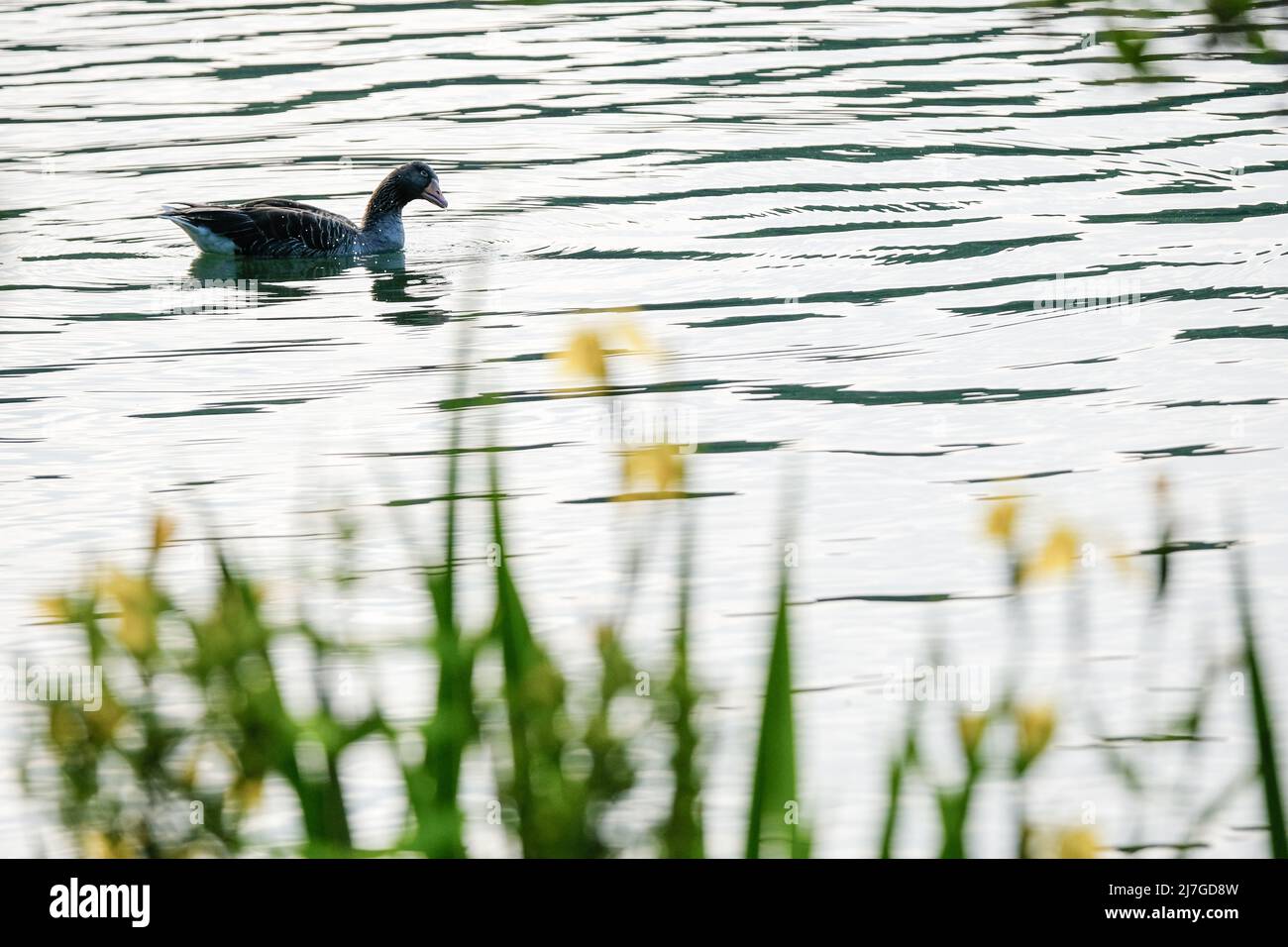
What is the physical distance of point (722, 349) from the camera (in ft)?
34.9

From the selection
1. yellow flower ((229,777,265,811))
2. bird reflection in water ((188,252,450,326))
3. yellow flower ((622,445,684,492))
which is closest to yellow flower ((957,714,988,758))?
yellow flower ((622,445,684,492))

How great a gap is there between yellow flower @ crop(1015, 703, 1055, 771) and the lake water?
58 centimetres

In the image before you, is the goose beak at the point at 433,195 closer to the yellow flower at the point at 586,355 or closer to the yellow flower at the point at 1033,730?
the yellow flower at the point at 586,355

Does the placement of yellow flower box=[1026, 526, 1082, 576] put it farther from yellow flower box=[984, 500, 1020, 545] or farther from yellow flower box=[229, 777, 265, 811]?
yellow flower box=[229, 777, 265, 811]

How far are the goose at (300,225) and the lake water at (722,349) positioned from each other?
181mm

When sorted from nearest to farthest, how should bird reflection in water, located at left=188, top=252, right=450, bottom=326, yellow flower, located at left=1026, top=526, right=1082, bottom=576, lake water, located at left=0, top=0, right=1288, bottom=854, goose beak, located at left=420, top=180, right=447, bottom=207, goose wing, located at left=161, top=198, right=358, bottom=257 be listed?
yellow flower, located at left=1026, top=526, right=1082, bottom=576, lake water, located at left=0, top=0, right=1288, bottom=854, bird reflection in water, located at left=188, top=252, right=450, bottom=326, goose wing, located at left=161, top=198, right=358, bottom=257, goose beak, located at left=420, top=180, right=447, bottom=207

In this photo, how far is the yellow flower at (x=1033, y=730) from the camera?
8.46 ft

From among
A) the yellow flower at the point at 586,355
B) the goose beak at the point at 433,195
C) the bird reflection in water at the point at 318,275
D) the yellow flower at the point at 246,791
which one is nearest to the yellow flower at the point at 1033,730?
the yellow flower at the point at 586,355

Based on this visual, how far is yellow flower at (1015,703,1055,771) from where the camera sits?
8.46 ft

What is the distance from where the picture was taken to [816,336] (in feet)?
35.4

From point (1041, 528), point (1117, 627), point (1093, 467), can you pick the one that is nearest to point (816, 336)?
point (1093, 467)

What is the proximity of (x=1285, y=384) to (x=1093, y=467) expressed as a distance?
1.83 meters
